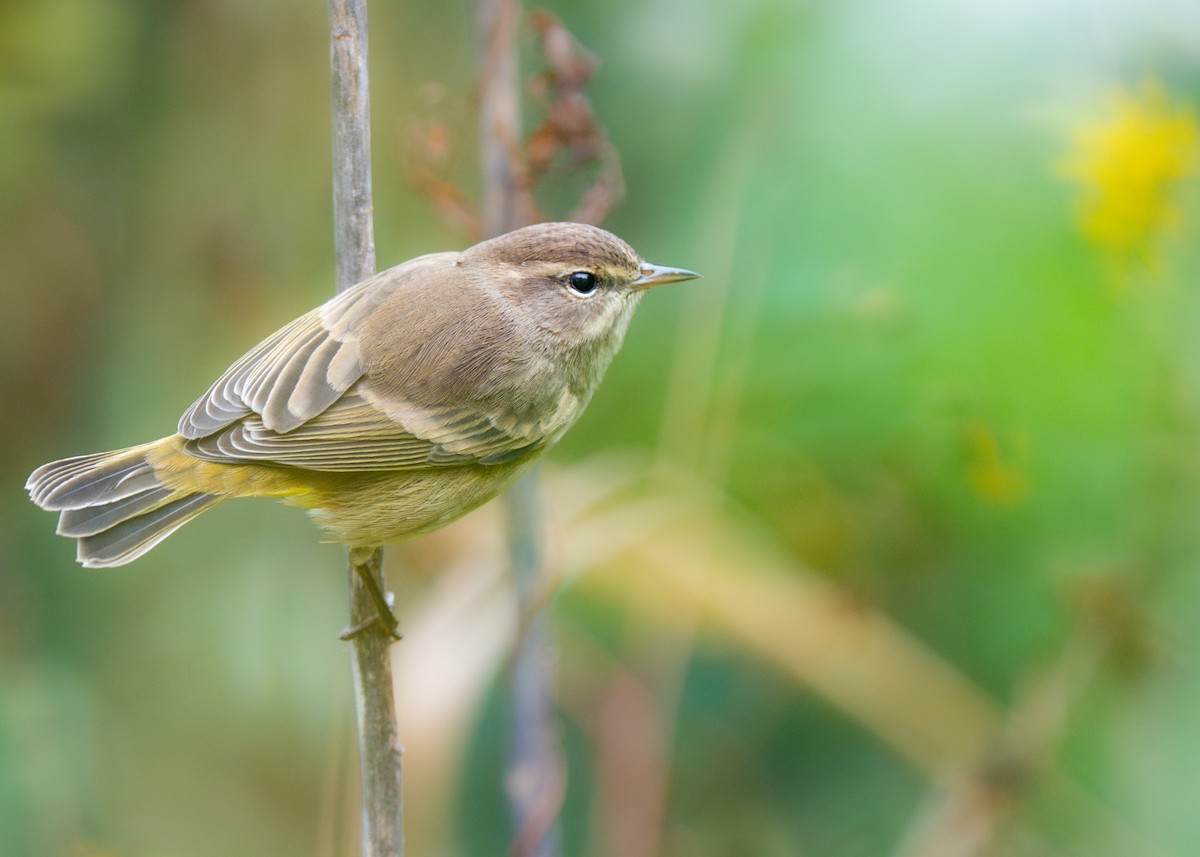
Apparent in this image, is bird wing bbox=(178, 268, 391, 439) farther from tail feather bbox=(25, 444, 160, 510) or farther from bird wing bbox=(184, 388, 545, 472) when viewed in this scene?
tail feather bbox=(25, 444, 160, 510)

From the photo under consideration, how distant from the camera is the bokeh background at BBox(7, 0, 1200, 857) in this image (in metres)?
3.66

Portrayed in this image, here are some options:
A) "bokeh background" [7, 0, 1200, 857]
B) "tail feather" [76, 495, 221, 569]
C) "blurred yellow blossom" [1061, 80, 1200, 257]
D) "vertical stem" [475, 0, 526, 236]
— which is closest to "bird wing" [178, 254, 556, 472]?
"tail feather" [76, 495, 221, 569]

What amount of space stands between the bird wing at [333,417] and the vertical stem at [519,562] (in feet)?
0.89

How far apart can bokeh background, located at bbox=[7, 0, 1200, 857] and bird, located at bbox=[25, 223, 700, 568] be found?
1.86ft

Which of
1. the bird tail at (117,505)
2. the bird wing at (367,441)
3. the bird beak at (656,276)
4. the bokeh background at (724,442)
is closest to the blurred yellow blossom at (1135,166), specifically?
the bokeh background at (724,442)

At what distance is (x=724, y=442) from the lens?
Answer: 12.9 ft

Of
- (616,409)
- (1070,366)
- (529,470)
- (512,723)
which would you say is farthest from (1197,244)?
(512,723)

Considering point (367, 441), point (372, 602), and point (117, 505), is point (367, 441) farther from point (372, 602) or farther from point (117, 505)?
point (117, 505)

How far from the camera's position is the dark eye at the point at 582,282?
3.08 m

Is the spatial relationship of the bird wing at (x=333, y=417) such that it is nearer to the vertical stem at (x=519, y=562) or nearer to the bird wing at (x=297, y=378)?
the bird wing at (x=297, y=378)

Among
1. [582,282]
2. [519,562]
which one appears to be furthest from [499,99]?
[519,562]

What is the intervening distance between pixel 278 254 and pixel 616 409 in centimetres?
126

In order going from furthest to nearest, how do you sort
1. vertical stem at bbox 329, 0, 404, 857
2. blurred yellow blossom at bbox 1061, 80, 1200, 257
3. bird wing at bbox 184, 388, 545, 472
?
1. blurred yellow blossom at bbox 1061, 80, 1200, 257
2. bird wing at bbox 184, 388, 545, 472
3. vertical stem at bbox 329, 0, 404, 857

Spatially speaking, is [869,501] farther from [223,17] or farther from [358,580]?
[223,17]
